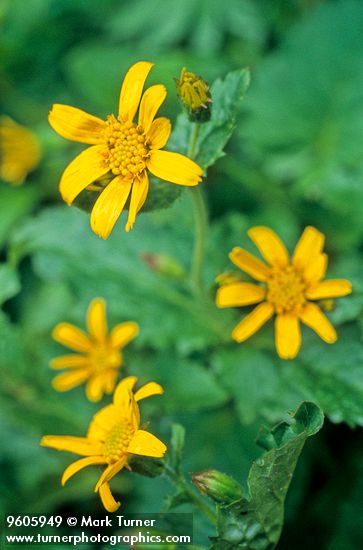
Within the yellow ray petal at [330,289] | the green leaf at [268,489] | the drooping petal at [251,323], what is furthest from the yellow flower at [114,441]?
the yellow ray petal at [330,289]

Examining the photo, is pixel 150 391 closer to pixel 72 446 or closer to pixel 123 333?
pixel 72 446

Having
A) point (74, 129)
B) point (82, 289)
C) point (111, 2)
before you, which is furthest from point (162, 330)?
point (111, 2)

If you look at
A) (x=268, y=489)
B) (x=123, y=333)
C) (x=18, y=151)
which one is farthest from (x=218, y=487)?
(x=18, y=151)

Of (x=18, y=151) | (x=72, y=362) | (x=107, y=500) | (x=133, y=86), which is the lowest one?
(x=107, y=500)

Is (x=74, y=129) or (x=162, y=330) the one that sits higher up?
(x=74, y=129)

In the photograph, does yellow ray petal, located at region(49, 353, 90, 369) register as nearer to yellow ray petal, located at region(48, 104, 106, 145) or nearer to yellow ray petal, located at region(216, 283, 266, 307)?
yellow ray petal, located at region(216, 283, 266, 307)

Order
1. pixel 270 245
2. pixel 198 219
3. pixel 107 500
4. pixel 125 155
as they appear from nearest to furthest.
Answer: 1. pixel 107 500
2. pixel 125 155
3. pixel 198 219
4. pixel 270 245

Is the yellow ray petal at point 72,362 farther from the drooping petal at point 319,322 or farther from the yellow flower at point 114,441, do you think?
the drooping petal at point 319,322

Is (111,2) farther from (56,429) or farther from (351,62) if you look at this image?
(56,429)
